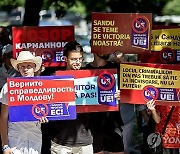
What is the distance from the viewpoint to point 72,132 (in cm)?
572

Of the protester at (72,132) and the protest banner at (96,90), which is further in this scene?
the protest banner at (96,90)

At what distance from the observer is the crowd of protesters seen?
5.57 metres

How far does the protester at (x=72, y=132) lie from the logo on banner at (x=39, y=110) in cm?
29

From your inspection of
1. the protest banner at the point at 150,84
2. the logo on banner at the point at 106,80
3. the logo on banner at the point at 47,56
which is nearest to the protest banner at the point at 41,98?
the logo on banner at the point at 106,80

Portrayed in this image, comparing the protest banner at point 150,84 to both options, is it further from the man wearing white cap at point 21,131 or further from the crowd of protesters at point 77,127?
the man wearing white cap at point 21,131

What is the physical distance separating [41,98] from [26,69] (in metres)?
0.31

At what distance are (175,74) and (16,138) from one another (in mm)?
1674

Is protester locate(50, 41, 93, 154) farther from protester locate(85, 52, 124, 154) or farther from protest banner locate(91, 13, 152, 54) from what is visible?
protest banner locate(91, 13, 152, 54)

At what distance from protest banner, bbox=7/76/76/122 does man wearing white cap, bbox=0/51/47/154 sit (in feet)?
0.28

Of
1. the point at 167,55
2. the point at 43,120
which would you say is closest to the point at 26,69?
the point at 43,120

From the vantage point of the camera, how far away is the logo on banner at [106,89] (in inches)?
233

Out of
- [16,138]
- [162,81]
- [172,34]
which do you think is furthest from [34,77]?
[172,34]

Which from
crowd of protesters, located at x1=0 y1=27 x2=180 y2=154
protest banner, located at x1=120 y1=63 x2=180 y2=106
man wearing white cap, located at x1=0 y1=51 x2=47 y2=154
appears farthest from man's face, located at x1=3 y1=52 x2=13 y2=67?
protest banner, located at x1=120 y1=63 x2=180 y2=106

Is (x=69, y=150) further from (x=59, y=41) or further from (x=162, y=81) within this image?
(x=59, y=41)
